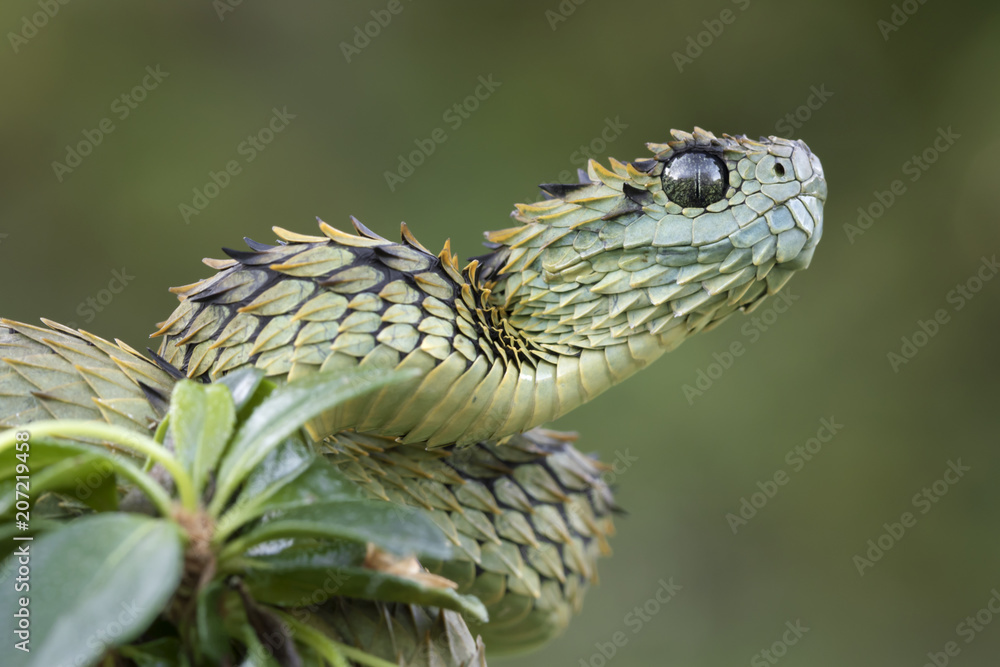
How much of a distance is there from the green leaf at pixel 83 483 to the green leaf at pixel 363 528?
0.10m

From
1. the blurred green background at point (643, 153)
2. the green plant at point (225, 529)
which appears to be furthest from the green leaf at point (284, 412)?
the blurred green background at point (643, 153)

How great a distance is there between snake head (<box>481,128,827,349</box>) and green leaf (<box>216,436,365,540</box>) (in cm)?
35

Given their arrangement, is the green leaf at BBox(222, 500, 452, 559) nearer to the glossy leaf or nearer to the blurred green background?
the glossy leaf

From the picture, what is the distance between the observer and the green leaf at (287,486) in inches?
21.3

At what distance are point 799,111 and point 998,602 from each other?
1.62m

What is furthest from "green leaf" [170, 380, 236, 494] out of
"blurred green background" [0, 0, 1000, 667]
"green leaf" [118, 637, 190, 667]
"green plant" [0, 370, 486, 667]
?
"blurred green background" [0, 0, 1000, 667]

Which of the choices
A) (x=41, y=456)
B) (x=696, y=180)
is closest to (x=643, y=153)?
(x=696, y=180)

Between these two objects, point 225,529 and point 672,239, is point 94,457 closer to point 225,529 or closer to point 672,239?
point 225,529

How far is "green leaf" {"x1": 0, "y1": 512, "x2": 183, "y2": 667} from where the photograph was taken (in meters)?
0.43

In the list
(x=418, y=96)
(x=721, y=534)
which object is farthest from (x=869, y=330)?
(x=418, y=96)

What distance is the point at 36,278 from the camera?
8.50ft

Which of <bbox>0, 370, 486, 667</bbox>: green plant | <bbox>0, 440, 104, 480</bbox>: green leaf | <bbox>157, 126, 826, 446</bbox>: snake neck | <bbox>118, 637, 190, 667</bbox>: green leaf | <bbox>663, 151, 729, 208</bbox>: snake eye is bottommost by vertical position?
<bbox>118, 637, 190, 667</bbox>: green leaf

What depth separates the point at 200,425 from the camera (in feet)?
1.91

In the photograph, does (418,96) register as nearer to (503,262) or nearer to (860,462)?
(860,462)
